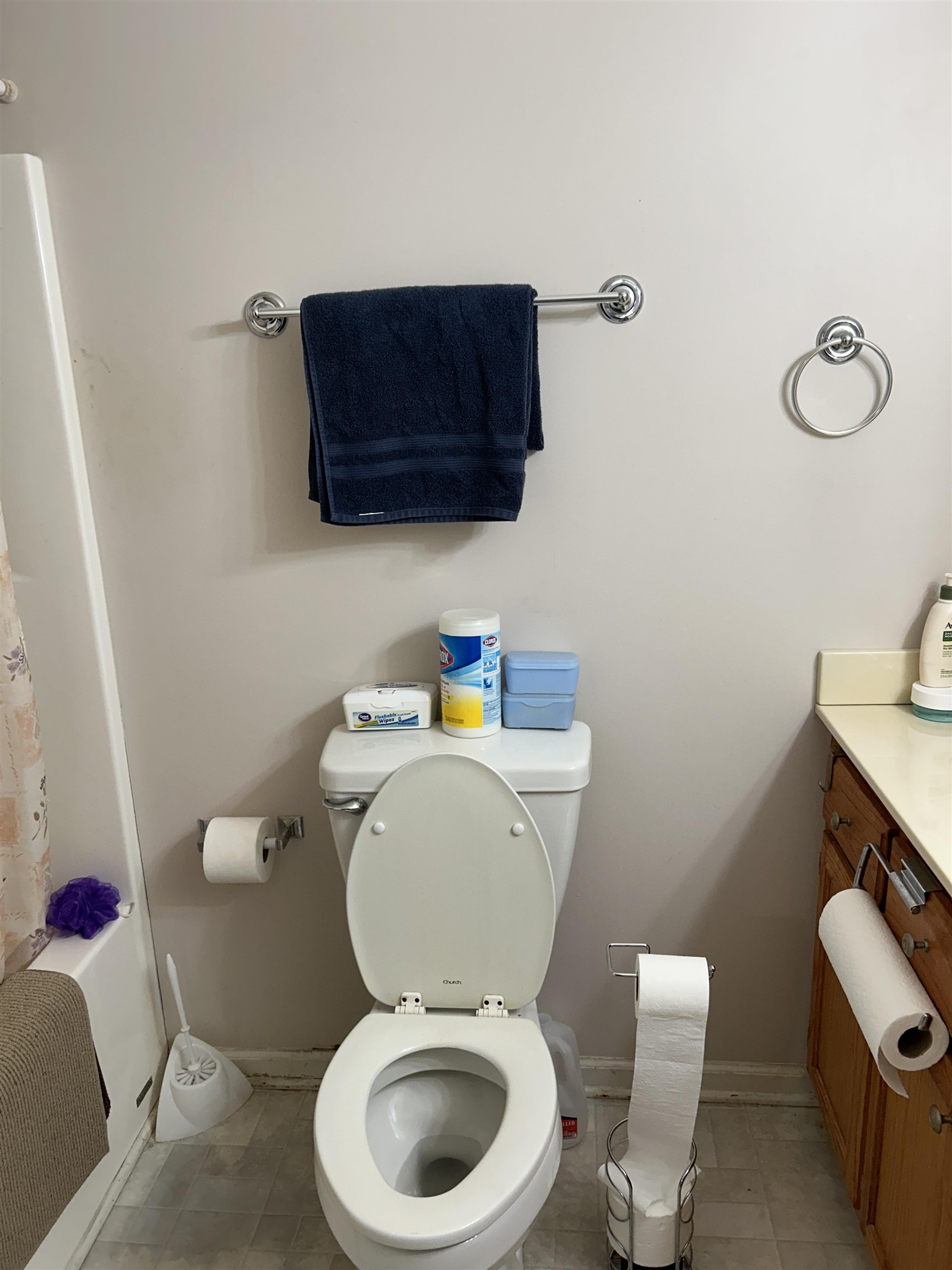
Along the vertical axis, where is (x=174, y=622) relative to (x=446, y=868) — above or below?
above

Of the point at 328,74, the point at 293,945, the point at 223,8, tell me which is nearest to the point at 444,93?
the point at 328,74

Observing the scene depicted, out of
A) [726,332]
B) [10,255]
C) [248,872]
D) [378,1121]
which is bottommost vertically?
[378,1121]

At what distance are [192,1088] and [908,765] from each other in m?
1.47

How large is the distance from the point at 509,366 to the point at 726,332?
0.37 m

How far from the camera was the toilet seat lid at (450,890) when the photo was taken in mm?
1414

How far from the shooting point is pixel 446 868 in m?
1.44

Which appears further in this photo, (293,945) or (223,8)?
(293,945)

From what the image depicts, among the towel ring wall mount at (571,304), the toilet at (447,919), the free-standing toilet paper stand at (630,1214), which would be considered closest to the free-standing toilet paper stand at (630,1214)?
the free-standing toilet paper stand at (630,1214)

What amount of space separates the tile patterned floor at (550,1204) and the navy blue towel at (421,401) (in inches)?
48.1

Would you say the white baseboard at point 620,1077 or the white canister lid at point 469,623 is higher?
the white canister lid at point 469,623

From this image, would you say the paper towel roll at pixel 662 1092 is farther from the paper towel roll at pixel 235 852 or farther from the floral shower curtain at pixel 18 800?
the floral shower curtain at pixel 18 800

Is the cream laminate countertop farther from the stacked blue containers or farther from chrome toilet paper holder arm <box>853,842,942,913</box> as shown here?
the stacked blue containers

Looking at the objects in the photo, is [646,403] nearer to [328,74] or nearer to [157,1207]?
[328,74]

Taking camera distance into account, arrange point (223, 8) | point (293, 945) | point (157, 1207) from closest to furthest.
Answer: point (223, 8) < point (157, 1207) < point (293, 945)
